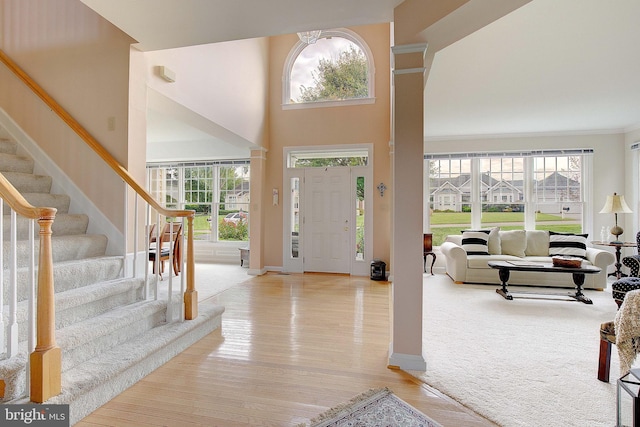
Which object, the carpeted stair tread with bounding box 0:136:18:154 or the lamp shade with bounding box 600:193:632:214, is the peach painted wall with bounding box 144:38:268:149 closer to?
the carpeted stair tread with bounding box 0:136:18:154

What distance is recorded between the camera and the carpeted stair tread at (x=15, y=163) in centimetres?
294

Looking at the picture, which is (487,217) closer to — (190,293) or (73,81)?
(190,293)

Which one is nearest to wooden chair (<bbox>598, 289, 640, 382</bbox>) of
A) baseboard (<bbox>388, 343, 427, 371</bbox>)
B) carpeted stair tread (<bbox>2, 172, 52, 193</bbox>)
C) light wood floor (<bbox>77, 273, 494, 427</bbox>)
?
light wood floor (<bbox>77, 273, 494, 427</bbox>)

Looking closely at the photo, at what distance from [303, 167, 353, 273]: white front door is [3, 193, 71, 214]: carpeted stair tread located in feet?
12.6

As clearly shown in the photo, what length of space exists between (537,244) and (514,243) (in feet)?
1.25

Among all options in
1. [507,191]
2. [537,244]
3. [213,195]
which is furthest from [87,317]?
[507,191]

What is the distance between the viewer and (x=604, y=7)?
2824 millimetres

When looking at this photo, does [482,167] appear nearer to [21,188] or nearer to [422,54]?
[422,54]

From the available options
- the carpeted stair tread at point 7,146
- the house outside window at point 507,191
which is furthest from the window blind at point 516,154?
the carpeted stair tread at point 7,146

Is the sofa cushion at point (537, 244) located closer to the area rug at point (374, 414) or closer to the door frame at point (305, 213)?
the door frame at point (305, 213)

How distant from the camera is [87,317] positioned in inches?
91.5

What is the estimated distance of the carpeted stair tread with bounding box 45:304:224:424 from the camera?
177 cm

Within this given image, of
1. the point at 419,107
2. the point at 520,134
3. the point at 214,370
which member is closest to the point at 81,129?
the point at 214,370

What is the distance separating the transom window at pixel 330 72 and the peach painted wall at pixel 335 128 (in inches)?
4.8
